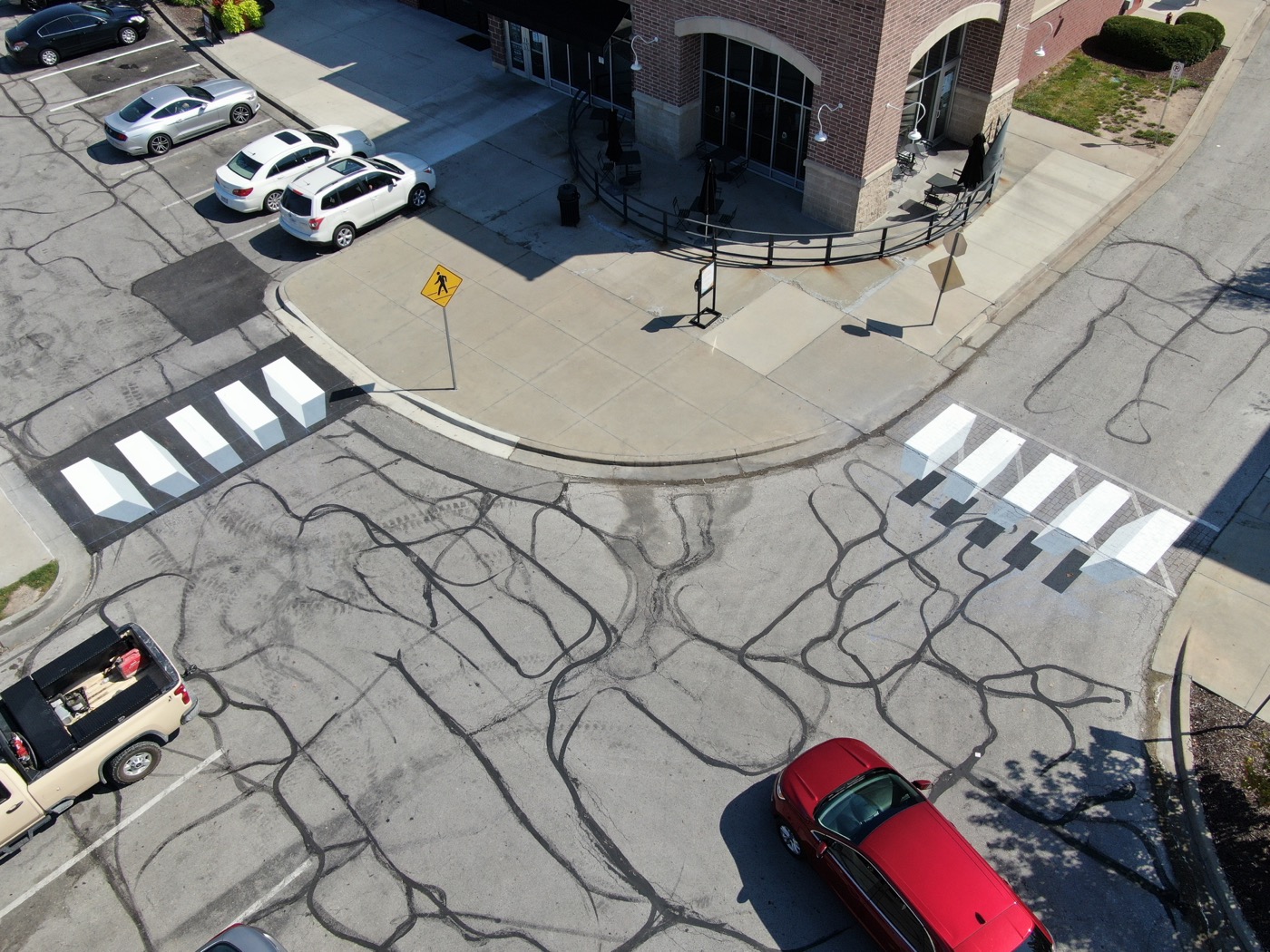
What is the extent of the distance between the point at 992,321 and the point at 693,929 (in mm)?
13336

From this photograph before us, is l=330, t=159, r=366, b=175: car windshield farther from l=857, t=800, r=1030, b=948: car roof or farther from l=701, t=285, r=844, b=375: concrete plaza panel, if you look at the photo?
l=857, t=800, r=1030, b=948: car roof

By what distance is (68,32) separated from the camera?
28547 millimetres

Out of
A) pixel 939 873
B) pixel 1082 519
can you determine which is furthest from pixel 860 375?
pixel 939 873

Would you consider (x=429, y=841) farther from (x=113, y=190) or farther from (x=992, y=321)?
(x=113, y=190)

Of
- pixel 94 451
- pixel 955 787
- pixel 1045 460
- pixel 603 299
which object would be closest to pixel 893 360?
pixel 1045 460

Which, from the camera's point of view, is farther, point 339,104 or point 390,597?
point 339,104

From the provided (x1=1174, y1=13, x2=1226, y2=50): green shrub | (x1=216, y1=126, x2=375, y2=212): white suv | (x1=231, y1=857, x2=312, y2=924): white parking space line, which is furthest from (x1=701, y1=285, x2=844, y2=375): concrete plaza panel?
(x1=1174, y1=13, x2=1226, y2=50): green shrub

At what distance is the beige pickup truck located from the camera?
11320 mm

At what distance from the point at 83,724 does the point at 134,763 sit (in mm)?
827

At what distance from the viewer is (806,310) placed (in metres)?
19.1

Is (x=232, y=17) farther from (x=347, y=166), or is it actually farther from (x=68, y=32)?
(x=347, y=166)

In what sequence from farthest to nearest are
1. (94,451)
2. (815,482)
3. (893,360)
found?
(893,360), (94,451), (815,482)

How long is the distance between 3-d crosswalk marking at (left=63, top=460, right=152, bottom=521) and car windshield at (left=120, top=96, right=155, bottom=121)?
11963 millimetres

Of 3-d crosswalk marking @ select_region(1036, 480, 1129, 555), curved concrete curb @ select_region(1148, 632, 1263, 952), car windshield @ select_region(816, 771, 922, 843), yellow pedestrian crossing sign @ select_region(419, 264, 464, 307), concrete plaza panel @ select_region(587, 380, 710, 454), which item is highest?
yellow pedestrian crossing sign @ select_region(419, 264, 464, 307)
